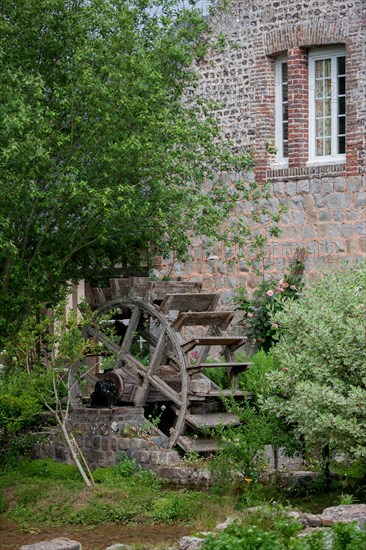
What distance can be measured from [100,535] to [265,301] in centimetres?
655

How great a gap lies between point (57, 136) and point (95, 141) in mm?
495

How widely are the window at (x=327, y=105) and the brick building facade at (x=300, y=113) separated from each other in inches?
0.6

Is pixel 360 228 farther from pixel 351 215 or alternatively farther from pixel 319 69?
pixel 319 69

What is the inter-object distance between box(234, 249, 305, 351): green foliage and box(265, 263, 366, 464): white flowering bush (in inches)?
178

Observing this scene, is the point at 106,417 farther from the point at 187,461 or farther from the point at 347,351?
the point at 347,351

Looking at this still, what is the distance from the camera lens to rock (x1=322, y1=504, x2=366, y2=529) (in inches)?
479

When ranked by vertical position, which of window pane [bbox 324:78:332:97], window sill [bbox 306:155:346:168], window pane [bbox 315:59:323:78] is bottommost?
window sill [bbox 306:155:346:168]

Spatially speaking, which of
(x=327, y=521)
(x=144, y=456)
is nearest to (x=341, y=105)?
(x=144, y=456)

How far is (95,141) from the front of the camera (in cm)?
1617

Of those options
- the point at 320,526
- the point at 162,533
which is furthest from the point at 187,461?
the point at 320,526

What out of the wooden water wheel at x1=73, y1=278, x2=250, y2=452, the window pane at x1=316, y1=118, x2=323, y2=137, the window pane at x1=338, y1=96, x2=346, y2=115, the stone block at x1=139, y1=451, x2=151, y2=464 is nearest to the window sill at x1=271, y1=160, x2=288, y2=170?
the window pane at x1=316, y1=118, x2=323, y2=137

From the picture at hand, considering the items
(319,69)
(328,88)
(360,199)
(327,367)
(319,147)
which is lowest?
(327,367)

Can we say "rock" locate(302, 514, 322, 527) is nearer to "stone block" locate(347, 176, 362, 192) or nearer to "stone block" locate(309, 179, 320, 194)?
"stone block" locate(347, 176, 362, 192)

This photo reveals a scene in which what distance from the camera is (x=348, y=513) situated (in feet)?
40.9
